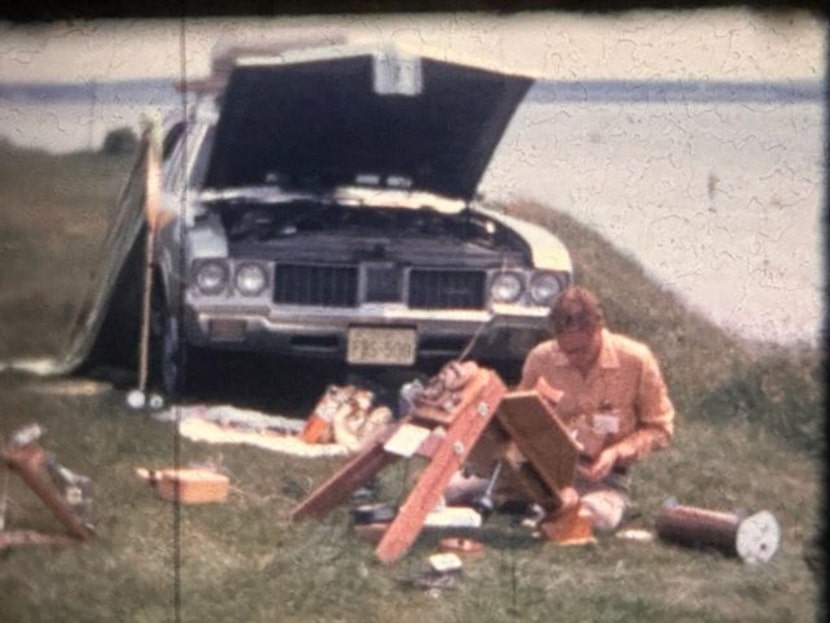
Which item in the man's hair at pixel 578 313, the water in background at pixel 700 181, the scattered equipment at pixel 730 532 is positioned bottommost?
the scattered equipment at pixel 730 532

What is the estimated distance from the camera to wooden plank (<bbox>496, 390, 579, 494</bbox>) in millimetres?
7023

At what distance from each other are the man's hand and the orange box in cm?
131

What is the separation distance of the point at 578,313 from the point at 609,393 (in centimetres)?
30

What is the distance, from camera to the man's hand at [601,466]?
7.05m

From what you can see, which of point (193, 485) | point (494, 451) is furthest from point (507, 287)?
point (193, 485)

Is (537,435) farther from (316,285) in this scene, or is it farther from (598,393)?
(316,285)

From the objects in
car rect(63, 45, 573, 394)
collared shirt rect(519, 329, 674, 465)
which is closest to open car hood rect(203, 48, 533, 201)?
car rect(63, 45, 573, 394)

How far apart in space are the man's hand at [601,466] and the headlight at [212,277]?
4.76ft

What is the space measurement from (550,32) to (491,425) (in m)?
1.41

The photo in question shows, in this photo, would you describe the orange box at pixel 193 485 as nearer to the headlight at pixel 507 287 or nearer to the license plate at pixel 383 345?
the license plate at pixel 383 345

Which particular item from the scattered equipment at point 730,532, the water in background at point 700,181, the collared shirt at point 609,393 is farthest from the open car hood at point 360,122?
the scattered equipment at point 730,532

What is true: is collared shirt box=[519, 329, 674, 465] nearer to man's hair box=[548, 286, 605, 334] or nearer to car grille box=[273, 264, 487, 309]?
man's hair box=[548, 286, 605, 334]

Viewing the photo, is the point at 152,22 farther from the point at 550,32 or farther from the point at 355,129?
the point at 550,32

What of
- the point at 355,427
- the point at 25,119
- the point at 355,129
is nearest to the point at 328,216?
the point at 355,129
